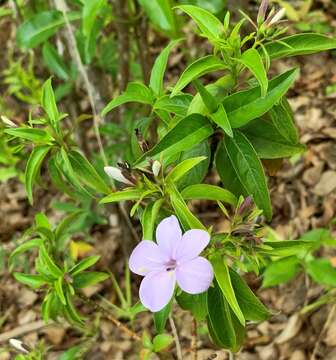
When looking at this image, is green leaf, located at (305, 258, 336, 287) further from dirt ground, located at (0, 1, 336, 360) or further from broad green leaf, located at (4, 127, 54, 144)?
broad green leaf, located at (4, 127, 54, 144)

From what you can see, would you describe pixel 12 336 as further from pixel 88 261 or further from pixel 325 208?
pixel 325 208

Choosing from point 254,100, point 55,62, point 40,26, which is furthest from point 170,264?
point 55,62

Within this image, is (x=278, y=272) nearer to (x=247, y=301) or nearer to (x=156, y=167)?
(x=247, y=301)

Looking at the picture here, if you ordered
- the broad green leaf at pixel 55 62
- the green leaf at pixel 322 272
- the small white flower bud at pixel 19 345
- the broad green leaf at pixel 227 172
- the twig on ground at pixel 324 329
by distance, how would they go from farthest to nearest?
1. the broad green leaf at pixel 55 62
2. the twig on ground at pixel 324 329
3. the green leaf at pixel 322 272
4. the small white flower bud at pixel 19 345
5. the broad green leaf at pixel 227 172

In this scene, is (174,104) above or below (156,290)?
above

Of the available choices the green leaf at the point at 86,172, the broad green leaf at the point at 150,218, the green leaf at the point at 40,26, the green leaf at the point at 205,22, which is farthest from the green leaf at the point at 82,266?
the green leaf at the point at 40,26

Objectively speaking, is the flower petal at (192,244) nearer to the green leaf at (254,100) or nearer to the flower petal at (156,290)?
the flower petal at (156,290)
